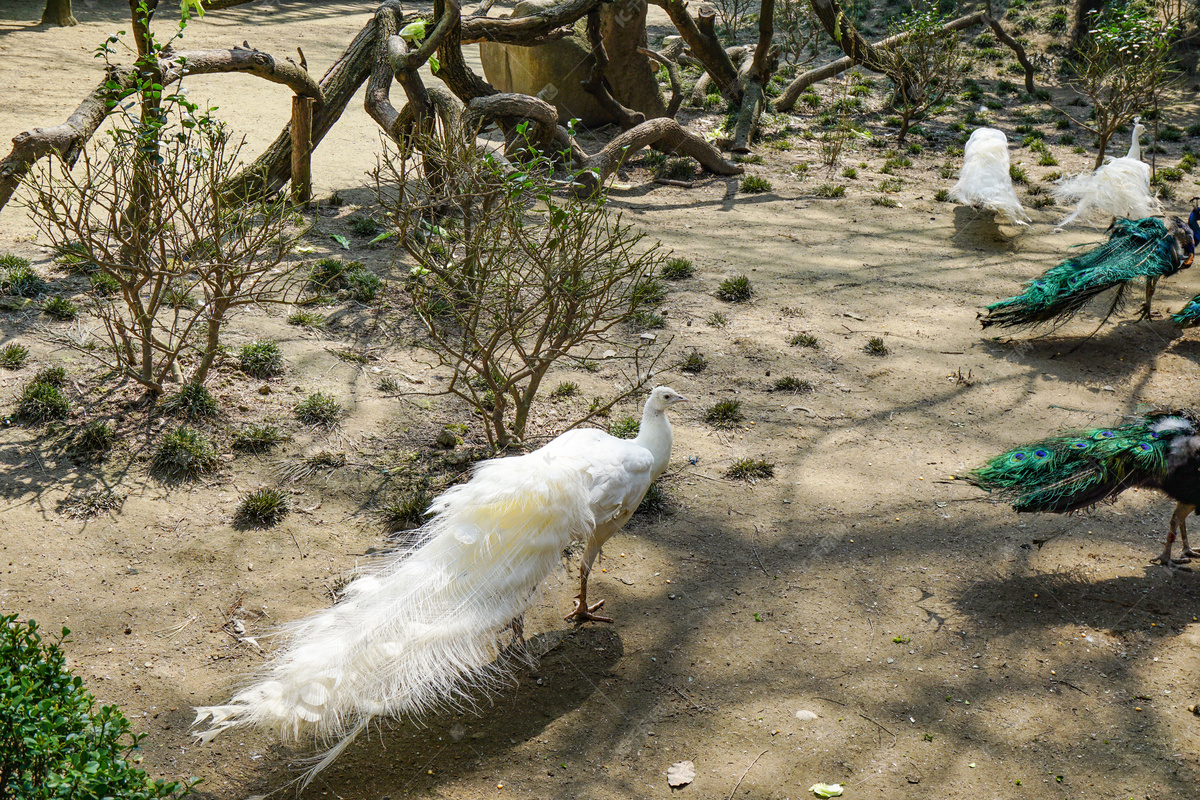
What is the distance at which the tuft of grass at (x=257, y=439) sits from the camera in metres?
5.22

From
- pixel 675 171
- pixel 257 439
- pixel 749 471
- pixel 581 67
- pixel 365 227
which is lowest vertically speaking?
pixel 749 471

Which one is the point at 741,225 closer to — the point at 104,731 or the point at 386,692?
the point at 386,692

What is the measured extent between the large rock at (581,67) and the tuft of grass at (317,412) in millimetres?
7545

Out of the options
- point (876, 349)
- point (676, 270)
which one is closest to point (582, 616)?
point (876, 349)

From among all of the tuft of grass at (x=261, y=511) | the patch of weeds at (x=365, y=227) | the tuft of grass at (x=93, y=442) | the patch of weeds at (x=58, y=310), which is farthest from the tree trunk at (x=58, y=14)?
the tuft of grass at (x=261, y=511)

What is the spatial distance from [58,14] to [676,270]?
12.5 metres

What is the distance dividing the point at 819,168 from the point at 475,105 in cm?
491

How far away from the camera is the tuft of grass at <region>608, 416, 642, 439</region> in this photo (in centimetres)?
564

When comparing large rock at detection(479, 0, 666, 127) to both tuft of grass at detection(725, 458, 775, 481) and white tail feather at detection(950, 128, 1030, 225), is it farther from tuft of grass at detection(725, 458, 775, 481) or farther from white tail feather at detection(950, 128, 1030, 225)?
tuft of grass at detection(725, 458, 775, 481)

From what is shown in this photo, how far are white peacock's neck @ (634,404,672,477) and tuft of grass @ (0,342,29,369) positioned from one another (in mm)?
3992

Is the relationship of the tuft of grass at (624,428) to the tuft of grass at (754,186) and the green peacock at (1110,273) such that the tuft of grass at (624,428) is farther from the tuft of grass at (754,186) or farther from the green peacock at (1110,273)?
the tuft of grass at (754,186)

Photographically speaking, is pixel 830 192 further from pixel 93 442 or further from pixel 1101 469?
pixel 93 442

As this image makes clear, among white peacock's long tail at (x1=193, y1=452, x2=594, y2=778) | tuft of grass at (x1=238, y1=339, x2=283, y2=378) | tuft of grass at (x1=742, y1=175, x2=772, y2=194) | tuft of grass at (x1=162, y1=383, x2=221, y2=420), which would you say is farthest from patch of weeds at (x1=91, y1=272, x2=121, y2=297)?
tuft of grass at (x1=742, y1=175, x2=772, y2=194)

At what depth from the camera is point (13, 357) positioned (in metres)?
5.55
